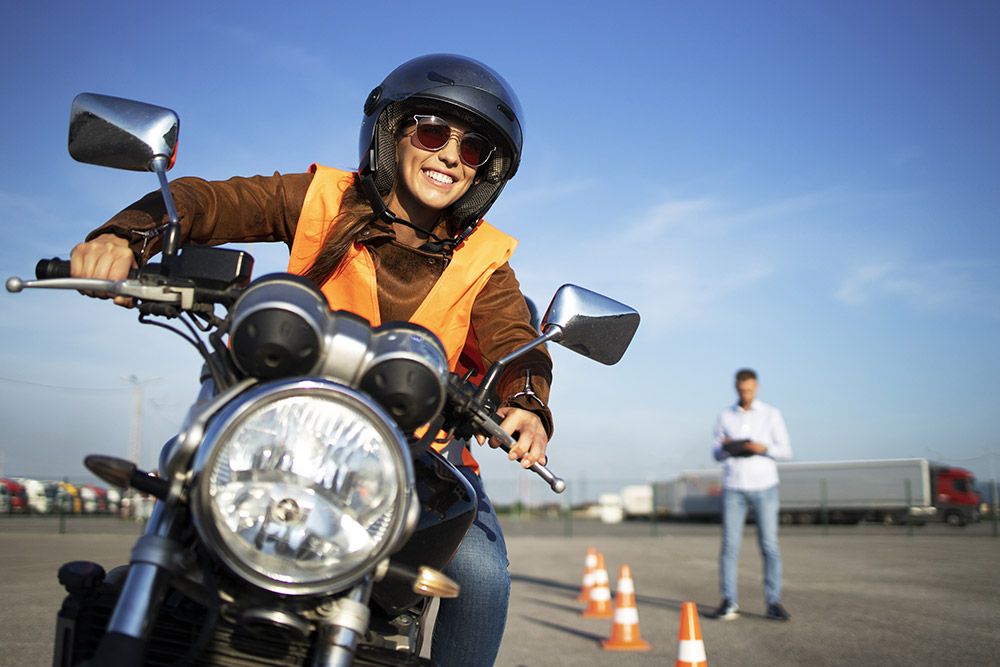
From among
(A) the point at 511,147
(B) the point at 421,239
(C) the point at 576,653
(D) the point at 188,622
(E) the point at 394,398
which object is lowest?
(C) the point at 576,653

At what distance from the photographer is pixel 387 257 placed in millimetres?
2529

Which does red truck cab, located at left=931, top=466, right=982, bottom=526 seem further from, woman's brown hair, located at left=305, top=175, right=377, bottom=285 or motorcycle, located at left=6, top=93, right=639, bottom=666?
motorcycle, located at left=6, top=93, right=639, bottom=666

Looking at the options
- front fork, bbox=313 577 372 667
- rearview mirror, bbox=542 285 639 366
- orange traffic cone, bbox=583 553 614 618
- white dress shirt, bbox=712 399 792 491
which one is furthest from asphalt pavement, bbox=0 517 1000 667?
front fork, bbox=313 577 372 667

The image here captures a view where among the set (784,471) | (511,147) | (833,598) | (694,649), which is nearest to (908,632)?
(833,598)

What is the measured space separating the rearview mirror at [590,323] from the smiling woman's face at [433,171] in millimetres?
788

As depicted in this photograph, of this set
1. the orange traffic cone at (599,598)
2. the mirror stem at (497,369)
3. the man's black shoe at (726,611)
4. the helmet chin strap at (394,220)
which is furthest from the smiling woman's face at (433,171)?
the orange traffic cone at (599,598)

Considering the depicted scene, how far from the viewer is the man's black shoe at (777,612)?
7723 millimetres

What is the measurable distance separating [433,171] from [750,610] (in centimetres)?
715

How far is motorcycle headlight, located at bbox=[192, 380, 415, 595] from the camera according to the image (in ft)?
4.50

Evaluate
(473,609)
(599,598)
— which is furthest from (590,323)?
(599,598)

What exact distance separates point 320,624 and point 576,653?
5.24 meters

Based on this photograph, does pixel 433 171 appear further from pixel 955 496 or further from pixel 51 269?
pixel 955 496

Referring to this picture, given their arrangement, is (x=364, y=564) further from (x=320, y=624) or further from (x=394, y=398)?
(x=394, y=398)

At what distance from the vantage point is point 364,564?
139cm
